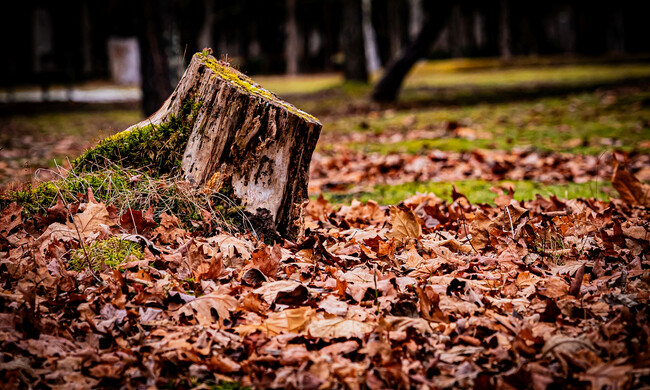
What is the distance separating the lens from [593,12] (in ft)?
153

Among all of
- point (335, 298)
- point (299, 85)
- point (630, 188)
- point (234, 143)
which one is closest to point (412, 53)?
point (630, 188)

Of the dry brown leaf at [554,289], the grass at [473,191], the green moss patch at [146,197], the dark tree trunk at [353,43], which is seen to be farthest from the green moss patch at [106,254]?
the dark tree trunk at [353,43]

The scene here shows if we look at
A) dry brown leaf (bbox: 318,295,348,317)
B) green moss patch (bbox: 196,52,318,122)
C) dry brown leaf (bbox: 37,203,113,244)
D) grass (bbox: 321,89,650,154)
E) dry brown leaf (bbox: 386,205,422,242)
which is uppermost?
green moss patch (bbox: 196,52,318,122)

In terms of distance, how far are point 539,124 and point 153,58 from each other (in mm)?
7488

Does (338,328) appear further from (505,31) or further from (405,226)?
(505,31)

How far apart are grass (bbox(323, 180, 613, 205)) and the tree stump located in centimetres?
165

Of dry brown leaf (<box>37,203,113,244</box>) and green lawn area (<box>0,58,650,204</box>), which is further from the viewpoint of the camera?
green lawn area (<box>0,58,650,204</box>)

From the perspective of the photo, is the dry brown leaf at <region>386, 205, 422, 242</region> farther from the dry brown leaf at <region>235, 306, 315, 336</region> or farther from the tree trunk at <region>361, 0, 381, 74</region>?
the tree trunk at <region>361, 0, 381, 74</region>

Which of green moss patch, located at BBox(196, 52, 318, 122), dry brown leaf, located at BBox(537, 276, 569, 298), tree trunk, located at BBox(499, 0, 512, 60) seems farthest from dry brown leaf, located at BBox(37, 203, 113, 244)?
tree trunk, located at BBox(499, 0, 512, 60)

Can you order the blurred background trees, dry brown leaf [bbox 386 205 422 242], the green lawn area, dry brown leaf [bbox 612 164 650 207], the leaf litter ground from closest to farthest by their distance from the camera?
the leaf litter ground → dry brown leaf [bbox 386 205 422 242] → dry brown leaf [bbox 612 164 650 207] → the green lawn area → the blurred background trees

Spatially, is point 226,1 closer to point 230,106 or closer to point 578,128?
point 578,128

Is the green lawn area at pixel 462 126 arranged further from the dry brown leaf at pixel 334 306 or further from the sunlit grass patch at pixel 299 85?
the sunlit grass patch at pixel 299 85

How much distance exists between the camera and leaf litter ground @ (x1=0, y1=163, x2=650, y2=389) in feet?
6.40

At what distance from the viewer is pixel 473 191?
502 centimetres
